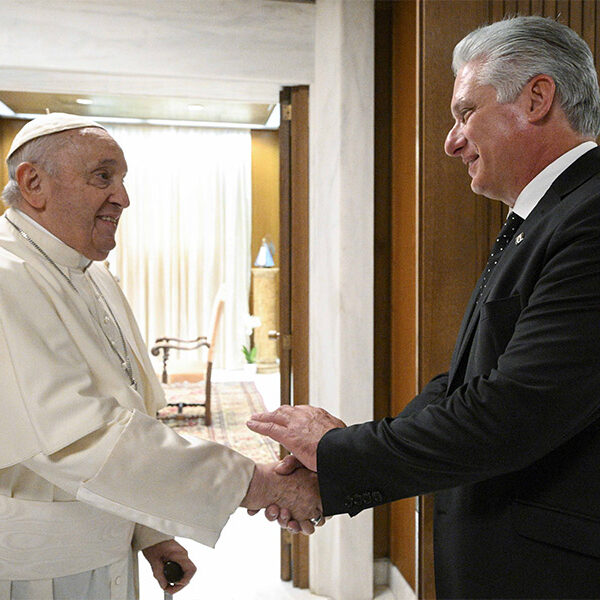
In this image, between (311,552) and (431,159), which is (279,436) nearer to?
(431,159)

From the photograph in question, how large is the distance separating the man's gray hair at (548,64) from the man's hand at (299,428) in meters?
0.81

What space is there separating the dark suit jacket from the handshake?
0.14 metres

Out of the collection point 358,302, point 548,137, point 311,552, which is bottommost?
point 311,552

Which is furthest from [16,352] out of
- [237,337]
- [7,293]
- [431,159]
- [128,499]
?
[237,337]

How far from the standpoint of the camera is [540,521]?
119cm

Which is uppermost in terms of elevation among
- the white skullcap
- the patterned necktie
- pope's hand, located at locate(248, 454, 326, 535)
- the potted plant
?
the white skullcap

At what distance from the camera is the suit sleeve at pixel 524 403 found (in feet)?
3.61

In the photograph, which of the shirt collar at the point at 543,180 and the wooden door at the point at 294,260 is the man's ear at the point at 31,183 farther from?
the wooden door at the point at 294,260

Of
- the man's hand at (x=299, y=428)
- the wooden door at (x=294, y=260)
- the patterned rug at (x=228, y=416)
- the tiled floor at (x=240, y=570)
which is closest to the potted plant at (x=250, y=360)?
the patterned rug at (x=228, y=416)

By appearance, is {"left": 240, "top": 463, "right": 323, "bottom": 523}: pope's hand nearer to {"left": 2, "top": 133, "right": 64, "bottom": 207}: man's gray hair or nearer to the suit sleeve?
the suit sleeve

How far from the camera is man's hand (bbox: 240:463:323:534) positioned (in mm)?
1575

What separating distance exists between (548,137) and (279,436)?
882 millimetres

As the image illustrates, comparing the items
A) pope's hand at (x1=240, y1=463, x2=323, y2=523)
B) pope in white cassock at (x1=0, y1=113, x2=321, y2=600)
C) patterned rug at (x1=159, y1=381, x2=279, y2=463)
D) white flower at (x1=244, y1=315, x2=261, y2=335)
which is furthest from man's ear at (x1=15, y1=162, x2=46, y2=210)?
white flower at (x1=244, y1=315, x2=261, y2=335)

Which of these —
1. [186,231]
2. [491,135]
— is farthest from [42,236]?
[186,231]
